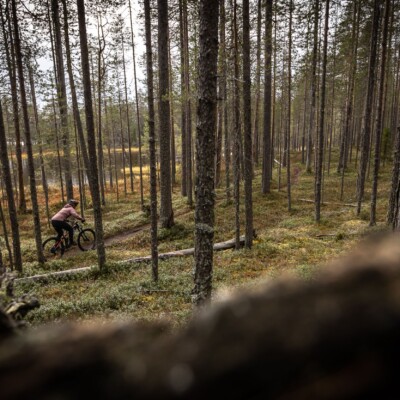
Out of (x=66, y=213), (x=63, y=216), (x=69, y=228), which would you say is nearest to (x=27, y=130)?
(x=66, y=213)

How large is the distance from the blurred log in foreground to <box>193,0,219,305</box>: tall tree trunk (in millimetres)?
4551

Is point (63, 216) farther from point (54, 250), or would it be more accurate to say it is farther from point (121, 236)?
point (121, 236)

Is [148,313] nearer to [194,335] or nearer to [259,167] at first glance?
[194,335]

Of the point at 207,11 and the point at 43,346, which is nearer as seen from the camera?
the point at 43,346

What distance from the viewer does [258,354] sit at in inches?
27.0

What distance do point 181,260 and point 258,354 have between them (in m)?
11.0

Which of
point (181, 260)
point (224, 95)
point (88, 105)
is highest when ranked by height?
point (224, 95)

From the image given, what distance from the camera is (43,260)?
39.7ft

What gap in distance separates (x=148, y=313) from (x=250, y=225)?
5.86 metres

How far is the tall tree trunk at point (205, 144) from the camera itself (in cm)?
496

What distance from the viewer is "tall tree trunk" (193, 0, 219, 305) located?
4965mm

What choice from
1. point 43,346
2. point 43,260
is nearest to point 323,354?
point 43,346

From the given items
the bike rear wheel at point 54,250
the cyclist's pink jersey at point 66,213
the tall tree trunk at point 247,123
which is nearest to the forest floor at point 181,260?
the bike rear wheel at point 54,250

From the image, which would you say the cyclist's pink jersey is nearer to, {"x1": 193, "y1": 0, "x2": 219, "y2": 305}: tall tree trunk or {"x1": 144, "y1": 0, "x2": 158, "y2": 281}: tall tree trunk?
{"x1": 144, "y1": 0, "x2": 158, "y2": 281}: tall tree trunk
